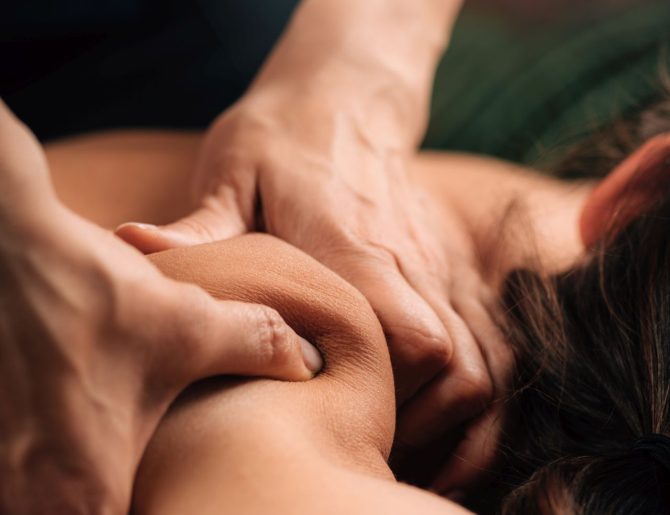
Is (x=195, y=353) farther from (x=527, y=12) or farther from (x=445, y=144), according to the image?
(x=527, y=12)

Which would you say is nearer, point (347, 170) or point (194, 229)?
point (194, 229)

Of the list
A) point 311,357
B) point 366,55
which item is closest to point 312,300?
point 311,357

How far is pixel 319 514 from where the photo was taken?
0.45m

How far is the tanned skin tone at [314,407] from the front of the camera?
476 mm

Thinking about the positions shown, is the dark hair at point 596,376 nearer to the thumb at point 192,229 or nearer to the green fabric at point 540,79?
the thumb at point 192,229

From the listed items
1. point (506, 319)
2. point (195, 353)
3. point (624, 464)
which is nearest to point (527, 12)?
point (506, 319)

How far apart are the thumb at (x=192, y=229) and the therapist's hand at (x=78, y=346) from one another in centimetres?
16

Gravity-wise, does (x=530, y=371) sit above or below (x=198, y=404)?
below

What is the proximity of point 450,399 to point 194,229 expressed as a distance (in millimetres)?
269

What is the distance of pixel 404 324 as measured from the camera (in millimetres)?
663

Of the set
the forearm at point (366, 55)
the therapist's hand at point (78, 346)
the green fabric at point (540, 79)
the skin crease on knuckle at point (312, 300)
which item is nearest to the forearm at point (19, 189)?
the therapist's hand at point (78, 346)

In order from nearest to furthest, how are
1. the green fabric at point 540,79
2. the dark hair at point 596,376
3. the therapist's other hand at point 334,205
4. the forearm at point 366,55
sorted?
1. the dark hair at point 596,376
2. the therapist's other hand at point 334,205
3. the forearm at point 366,55
4. the green fabric at point 540,79

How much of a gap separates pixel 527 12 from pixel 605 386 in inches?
38.4

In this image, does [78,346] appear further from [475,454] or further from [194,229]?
[475,454]
